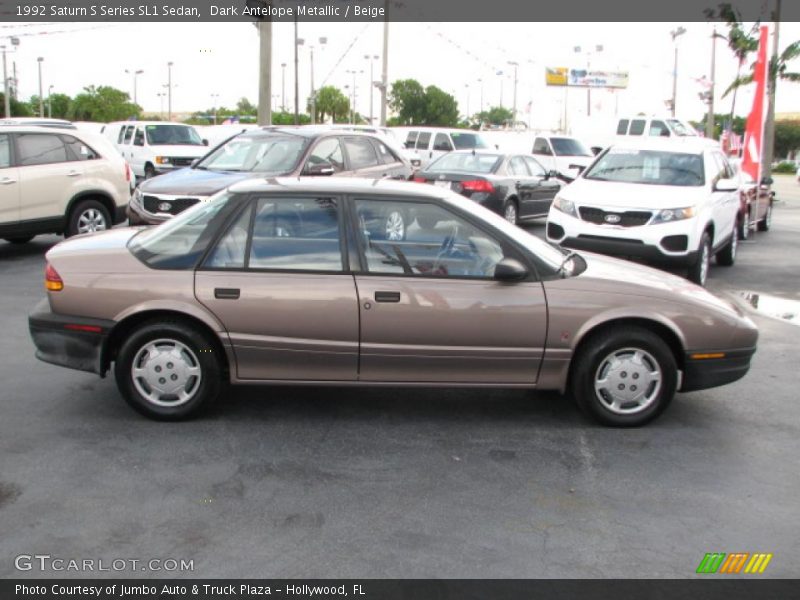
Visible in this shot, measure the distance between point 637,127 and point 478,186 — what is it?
17.6 meters

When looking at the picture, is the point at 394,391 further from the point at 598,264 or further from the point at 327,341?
the point at 598,264

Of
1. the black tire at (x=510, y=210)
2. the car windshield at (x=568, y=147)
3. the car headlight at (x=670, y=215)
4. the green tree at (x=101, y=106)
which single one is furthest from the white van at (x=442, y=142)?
the green tree at (x=101, y=106)

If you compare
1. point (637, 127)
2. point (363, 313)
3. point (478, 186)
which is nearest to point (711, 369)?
point (363, 313)

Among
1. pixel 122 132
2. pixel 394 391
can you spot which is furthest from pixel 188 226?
pixel 122 132

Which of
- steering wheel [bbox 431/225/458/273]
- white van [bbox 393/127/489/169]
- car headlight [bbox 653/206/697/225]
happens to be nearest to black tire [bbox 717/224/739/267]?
car headlight [bbox 653/206/697/225]

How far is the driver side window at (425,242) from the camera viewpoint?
5445 millimetres

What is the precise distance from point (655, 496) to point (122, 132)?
80.3ft

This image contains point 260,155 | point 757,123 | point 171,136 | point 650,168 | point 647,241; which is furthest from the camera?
point 171,136

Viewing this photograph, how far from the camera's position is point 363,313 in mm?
5332

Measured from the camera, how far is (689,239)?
34.0 feet

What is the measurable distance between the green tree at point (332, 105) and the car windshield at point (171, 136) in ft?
223

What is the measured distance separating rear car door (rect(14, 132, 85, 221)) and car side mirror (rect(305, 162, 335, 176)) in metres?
3.49

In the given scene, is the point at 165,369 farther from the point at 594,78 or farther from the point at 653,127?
the point at 594,78

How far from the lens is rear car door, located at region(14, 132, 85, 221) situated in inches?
458
